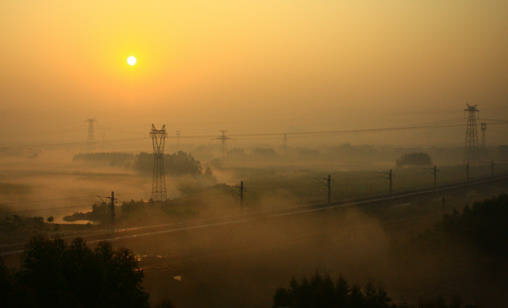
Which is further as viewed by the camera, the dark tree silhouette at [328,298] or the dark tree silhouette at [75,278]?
the dark tree silhouette at [328,298]

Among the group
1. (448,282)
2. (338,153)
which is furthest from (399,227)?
(338,153)

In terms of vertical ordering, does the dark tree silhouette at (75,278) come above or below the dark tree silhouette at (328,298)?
above

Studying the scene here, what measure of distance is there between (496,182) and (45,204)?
48.3 m

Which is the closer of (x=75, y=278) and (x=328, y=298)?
(x=75, y=278)

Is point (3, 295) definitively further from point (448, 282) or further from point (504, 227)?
point (504, 227)

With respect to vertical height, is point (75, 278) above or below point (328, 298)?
above

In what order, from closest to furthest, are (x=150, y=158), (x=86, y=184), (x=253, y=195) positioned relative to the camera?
1. (x=253, y=195)
2. (x=86, y=184)
3. (x=150, y=158)

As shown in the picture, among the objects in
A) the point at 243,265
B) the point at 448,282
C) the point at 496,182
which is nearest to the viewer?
the point at 448,282

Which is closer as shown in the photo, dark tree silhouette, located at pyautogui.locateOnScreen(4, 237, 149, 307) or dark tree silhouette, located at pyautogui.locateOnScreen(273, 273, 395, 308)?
dark tree silhouette, located at pyautogui.locateOnScreen(4, 237, 149, 307)

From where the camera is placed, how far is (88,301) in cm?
1166

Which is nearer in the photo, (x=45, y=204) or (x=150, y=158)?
(x=45, y=204)

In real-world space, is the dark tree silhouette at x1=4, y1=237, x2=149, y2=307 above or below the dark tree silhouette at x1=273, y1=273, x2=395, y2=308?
above

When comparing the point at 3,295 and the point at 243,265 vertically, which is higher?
the point at 3,295

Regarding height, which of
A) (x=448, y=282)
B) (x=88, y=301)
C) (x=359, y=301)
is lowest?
(x=448, y=282)
